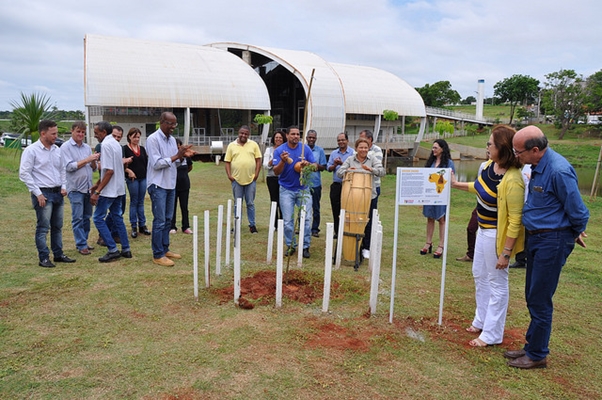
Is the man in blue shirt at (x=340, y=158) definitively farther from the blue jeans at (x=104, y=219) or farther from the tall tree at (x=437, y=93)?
the tall tree at (x=437, y=93)

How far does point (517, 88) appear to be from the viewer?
7931 cm

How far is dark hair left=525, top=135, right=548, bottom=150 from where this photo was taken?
11.6ft


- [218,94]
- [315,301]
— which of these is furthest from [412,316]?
[218,94]

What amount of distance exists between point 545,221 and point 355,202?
312cm

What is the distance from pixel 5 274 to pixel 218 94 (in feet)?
92.1

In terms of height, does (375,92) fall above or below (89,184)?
above

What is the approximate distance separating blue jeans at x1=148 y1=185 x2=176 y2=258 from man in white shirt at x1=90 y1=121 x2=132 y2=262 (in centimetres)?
53

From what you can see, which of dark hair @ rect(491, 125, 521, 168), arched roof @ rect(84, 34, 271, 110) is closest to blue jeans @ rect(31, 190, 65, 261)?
dark hair @ rect(491, 125, 521, 168)

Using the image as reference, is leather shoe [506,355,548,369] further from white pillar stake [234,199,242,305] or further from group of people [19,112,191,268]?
group of people [19,112,191,268]

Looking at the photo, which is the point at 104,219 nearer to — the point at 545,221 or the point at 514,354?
the point at 514,354

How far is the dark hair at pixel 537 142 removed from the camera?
11.6ft

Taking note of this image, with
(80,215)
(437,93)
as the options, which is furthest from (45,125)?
(437,93)

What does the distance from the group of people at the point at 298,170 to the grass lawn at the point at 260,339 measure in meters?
0.77

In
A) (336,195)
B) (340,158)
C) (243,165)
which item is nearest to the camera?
(340,158)
